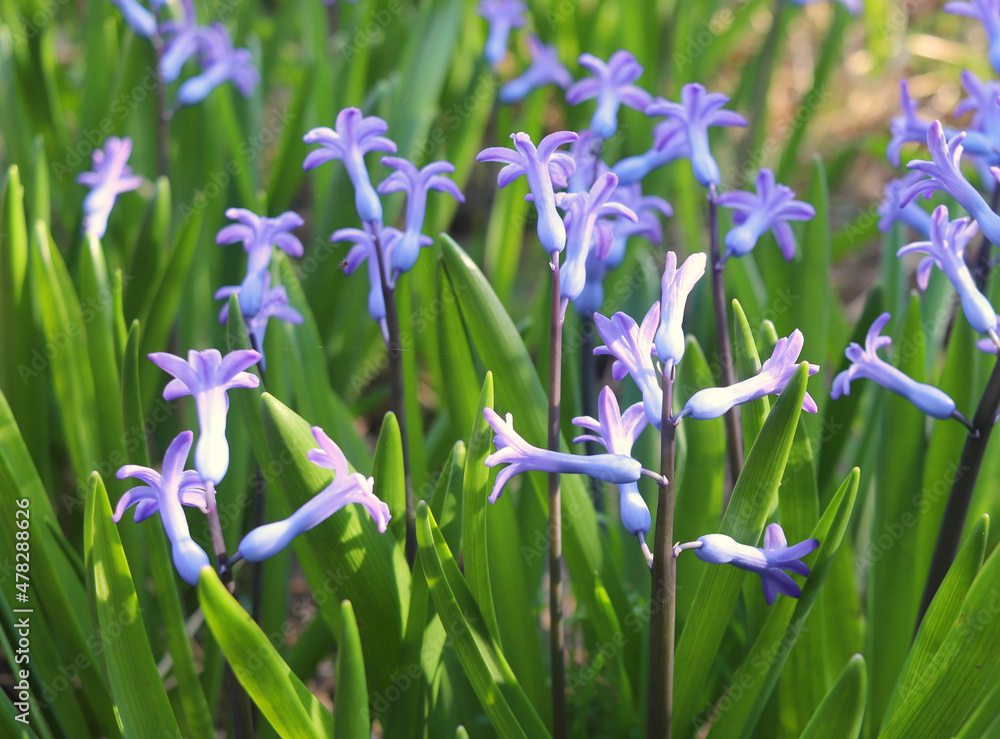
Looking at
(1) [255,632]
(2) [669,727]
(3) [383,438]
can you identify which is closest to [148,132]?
(3) [383,438]

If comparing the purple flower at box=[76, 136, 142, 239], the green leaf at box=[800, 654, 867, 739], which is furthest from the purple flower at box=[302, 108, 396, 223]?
the green leaf at box=[800, 654, 867, 739]

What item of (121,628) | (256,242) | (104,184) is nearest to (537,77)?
(104,184)

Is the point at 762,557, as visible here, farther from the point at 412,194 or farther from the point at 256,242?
the point at 256,242

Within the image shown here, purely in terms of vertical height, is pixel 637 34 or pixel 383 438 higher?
pixel 637 34

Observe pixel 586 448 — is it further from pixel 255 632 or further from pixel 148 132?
pixel 148 132

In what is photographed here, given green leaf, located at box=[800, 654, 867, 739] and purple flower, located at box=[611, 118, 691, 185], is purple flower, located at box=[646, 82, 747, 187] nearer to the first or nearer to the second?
purple flower, located at box=[611, 118, 691, 185]

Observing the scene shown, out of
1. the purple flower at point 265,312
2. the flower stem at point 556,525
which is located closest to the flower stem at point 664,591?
the flower stem at point 556,525
